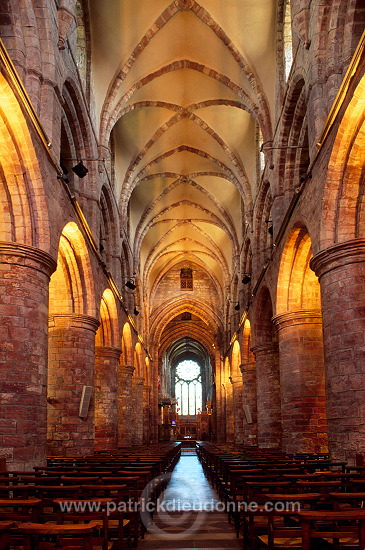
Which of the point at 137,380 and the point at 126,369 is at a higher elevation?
the point at 126,369

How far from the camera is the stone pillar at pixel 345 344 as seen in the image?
11.2 m

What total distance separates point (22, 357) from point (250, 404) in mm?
18813

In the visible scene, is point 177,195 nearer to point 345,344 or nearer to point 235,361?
point 235,361

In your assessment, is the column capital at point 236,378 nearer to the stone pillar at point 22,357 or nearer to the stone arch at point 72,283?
the stone arch at point 72,283

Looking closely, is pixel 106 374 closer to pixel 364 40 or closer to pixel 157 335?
pixel 364 40

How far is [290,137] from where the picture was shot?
1833 cm

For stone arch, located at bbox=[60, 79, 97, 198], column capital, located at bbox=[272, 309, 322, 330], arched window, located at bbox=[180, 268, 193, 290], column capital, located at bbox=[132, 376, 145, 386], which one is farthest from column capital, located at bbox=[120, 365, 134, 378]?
arched window, located at bbox=[180, 268, 193, 290]

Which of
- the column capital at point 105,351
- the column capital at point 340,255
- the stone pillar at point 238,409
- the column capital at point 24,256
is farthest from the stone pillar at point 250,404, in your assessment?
the column capital at point 24,256

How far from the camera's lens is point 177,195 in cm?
3291

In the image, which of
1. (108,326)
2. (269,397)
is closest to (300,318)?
(269,397)

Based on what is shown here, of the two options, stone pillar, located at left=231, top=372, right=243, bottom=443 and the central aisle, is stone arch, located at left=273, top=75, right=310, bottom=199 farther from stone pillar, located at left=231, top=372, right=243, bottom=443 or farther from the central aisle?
stone pillar, located at left=231, top=372, right=243, bottom=443

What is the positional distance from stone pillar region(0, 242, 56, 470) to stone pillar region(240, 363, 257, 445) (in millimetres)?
17530

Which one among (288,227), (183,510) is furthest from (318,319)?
(183,510)

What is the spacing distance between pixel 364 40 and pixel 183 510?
355 inches
